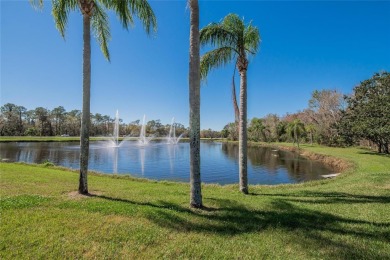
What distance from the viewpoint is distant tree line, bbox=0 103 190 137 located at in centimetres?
10600

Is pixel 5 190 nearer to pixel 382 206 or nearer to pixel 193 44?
pixel 193 44

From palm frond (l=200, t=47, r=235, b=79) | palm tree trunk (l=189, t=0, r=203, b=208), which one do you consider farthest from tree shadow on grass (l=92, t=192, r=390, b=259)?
palm frond (l=200, t=47, r=235, b=79)

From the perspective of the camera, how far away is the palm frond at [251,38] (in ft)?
39.0

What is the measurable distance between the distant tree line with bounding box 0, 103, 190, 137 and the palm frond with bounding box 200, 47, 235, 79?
385 feet

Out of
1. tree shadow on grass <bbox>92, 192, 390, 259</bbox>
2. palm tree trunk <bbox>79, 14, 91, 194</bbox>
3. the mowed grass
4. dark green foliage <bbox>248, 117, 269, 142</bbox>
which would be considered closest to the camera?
the mowed grass

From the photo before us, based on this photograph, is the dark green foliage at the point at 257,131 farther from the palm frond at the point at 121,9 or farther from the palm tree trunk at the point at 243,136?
the palm frond at the point at 121,9

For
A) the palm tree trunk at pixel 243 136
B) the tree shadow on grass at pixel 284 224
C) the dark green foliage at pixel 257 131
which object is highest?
the dark green foliage at pixel 257 131

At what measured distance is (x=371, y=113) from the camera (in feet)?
118

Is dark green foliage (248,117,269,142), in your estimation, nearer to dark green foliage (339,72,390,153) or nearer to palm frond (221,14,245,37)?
dark green foliage (339,72,390,153)

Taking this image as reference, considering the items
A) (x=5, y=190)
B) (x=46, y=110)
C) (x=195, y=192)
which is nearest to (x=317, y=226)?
(x=195, y=192)

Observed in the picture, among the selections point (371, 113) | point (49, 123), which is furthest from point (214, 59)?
point (49, 123)

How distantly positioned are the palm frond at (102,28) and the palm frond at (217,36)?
4295 mm

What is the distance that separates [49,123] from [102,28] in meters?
123

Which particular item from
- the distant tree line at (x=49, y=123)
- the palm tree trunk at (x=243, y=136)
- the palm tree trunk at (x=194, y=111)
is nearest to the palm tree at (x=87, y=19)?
the palm tree trunk at (x=194, y=111)
